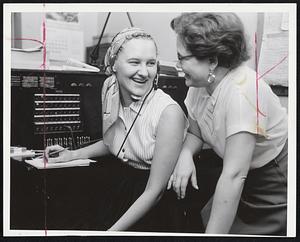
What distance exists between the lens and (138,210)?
3.44 ft

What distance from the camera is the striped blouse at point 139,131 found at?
3.41ft

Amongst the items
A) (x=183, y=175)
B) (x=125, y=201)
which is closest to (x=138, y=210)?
(x=125, y=201)

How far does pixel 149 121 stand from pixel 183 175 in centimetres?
17

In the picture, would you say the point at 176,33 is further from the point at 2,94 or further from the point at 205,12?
the point at 2,94

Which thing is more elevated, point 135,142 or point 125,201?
point 135,142

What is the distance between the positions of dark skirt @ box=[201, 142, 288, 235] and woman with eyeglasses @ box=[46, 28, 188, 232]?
0.15 m

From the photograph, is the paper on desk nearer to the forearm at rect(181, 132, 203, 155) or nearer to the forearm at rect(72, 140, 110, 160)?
the forearm at rect(72, 140, 110, 160)

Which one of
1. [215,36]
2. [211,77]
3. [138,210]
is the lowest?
[138,210]

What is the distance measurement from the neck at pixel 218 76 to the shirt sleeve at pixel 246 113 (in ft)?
0.16

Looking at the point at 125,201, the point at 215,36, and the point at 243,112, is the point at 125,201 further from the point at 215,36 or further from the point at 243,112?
the point at 215,36

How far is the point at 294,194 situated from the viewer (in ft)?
3.49

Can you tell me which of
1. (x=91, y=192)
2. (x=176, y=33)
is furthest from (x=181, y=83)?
(x=91, y=192)

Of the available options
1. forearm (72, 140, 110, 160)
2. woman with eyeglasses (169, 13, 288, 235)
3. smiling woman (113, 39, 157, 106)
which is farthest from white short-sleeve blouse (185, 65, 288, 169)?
forearm (72, 140, 110, 160)

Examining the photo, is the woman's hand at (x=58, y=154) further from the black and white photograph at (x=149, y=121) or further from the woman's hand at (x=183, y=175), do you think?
the woman's hand at (x=183, y=175)
